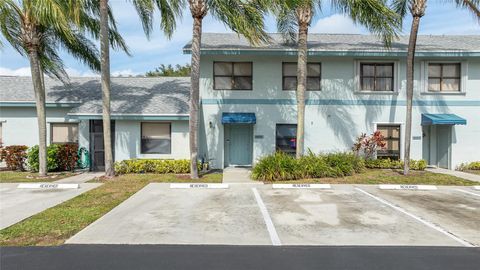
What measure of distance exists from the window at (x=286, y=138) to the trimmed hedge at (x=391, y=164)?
350 cm

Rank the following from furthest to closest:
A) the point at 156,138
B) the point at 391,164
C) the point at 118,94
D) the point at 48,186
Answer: the point at 118,94
the point at 156,138
the point at 391,164
the point at 48,186

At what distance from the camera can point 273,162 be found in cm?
1265

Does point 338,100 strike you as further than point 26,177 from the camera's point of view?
Yes

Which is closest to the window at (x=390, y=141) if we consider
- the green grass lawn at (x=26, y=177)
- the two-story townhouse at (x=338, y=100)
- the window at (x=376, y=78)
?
the two-story townhouse at (x=338, y=100)

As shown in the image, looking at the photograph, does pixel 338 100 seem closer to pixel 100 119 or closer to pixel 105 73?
pixel 105 73

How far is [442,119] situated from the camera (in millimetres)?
14883

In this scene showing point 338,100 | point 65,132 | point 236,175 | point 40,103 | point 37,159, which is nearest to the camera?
point 40,103

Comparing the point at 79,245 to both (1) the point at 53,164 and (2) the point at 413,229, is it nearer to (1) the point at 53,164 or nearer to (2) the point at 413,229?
(2) the point at 413,229

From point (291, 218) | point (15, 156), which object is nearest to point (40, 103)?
point (15, 156)

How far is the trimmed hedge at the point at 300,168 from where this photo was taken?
12.5 m

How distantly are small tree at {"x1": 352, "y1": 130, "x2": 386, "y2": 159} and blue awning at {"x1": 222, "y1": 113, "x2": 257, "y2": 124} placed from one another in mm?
5001

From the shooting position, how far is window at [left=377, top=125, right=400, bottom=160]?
15.8 metres

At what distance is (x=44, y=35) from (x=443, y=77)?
17835 millimetres

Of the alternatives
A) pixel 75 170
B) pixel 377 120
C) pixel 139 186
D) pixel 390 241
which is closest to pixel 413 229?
pixel 390 241
